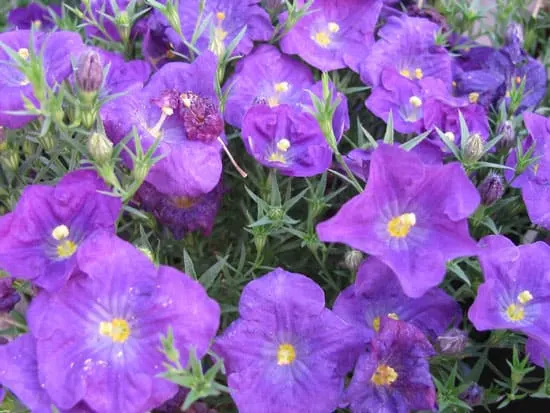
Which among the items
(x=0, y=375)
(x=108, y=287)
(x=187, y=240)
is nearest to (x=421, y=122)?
(x=187, y=240)

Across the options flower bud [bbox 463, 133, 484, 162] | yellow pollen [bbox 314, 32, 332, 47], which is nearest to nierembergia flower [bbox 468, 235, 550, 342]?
flower bud [bbox 463, 133, 484, 162]

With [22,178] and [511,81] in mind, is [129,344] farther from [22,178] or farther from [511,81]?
[511,81]

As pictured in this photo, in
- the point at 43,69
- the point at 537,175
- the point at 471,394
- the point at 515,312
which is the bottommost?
the point at 471,394

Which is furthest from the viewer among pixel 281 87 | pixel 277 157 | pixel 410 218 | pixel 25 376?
pixel 281 87

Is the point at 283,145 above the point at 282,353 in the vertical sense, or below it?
above

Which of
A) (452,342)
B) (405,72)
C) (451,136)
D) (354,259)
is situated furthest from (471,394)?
Answer: (405,72)

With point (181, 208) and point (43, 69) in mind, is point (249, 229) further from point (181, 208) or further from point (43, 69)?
point (43, 69)
